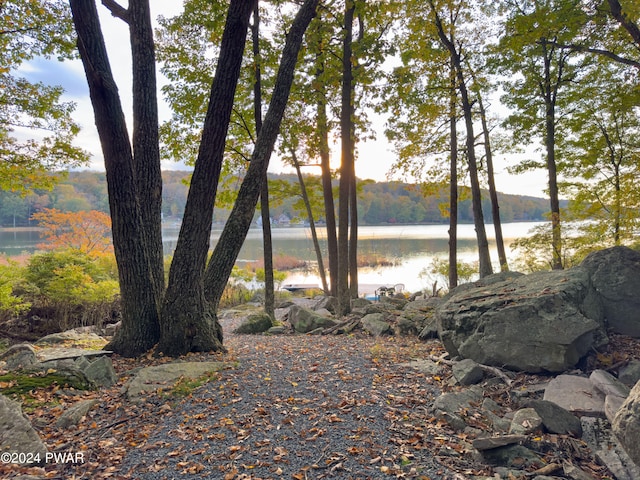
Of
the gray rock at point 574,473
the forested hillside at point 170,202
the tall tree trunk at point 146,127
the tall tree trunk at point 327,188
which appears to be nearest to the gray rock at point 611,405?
the gray rock at point 574,473

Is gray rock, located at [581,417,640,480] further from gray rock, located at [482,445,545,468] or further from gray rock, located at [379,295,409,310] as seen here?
gray rock, located at [379,295,409,310]

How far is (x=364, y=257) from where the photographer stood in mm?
25844

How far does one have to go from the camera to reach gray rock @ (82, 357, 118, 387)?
12.2 feet

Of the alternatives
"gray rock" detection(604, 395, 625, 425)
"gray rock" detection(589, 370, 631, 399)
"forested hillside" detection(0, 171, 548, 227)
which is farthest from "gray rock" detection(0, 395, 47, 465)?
"forested hillside" detection(0, 171, 548, 227)

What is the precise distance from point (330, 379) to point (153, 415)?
1.65 meters

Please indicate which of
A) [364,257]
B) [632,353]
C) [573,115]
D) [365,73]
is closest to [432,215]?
[364,257]

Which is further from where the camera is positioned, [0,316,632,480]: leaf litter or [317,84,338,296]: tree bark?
[317,84,338,296]: tree bark

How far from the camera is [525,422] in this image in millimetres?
2910

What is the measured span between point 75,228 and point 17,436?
15.6 metres

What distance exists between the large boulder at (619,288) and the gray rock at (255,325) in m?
5.57

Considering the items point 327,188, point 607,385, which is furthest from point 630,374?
point 327,188

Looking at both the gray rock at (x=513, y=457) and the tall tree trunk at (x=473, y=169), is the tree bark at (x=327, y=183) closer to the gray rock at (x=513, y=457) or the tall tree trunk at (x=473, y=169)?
the tall tree trunk at (x=473, y=169)

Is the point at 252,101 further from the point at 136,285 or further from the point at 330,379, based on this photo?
the point at 330,379

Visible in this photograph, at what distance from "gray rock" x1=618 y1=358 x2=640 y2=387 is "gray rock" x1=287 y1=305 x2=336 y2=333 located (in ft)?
14.4
